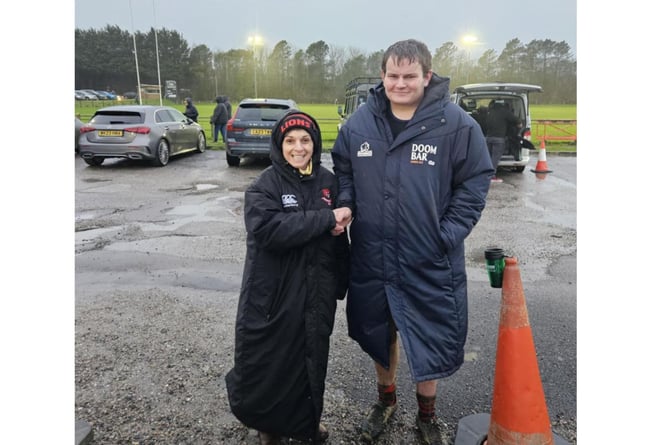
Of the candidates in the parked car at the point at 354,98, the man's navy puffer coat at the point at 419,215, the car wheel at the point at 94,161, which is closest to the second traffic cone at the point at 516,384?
the man's navy puffer coat at the point at 419,215

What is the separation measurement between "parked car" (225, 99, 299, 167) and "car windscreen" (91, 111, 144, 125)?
239 centimetres

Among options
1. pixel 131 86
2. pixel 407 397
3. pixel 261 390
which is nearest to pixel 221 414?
pixel 261 390

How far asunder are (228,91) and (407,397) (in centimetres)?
5734

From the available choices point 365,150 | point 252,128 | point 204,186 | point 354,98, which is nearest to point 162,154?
point 252,128

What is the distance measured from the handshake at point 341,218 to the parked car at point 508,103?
915 centimetres

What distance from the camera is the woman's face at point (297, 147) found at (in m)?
2.25

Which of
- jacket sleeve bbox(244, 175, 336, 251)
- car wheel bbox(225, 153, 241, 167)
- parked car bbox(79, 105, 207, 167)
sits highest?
parked car bbox(79, 105, 207, 167)

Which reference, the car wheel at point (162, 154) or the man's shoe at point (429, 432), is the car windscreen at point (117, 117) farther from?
the man's shoe at point (429, 432)

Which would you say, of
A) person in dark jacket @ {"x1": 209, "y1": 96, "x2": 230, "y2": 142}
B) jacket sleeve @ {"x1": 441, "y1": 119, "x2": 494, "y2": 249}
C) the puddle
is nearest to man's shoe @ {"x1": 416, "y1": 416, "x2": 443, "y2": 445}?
jacket sleeve @ {"x1": 441, "y1": 119, "x2": 494, "y2": 249}

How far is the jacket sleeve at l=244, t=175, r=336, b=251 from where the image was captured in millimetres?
2139

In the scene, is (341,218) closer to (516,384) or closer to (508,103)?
(516,384)

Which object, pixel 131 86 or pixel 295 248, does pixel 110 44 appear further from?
pixel 295 248

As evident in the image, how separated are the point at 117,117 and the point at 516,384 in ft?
39.5

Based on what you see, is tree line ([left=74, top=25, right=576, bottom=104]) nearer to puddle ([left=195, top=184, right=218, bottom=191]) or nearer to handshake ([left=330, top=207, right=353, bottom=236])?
puddle ([left=195, top=184, right=218, bottom=191])
